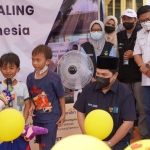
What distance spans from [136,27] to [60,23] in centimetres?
102

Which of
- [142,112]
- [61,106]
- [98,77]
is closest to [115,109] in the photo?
[98,77]

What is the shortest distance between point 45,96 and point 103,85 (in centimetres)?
71

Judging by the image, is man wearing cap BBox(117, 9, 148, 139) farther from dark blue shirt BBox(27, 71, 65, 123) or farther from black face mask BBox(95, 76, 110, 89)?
black face mask BBox(95, 76, 110, 89)

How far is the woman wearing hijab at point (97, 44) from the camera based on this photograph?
3.45 meters

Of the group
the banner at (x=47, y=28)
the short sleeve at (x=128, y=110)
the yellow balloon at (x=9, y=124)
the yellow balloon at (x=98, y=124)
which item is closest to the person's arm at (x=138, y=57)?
the banner at (x=47, y=28)

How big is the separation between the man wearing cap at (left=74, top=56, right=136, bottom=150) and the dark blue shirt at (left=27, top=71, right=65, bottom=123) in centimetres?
50

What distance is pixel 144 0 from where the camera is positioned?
10.8 m

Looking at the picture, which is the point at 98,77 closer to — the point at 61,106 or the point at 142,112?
the point at 61,106

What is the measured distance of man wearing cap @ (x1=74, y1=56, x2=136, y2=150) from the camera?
199 cm

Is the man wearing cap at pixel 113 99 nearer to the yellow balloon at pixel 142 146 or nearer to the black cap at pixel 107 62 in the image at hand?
the black cap at pixel 107 62

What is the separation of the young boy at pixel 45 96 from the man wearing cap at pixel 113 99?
20.0 inches

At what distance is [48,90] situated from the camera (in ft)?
8.35

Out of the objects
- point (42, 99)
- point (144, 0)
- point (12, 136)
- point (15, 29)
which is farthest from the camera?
point (144, 0)

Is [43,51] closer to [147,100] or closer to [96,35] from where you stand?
[96,35]
